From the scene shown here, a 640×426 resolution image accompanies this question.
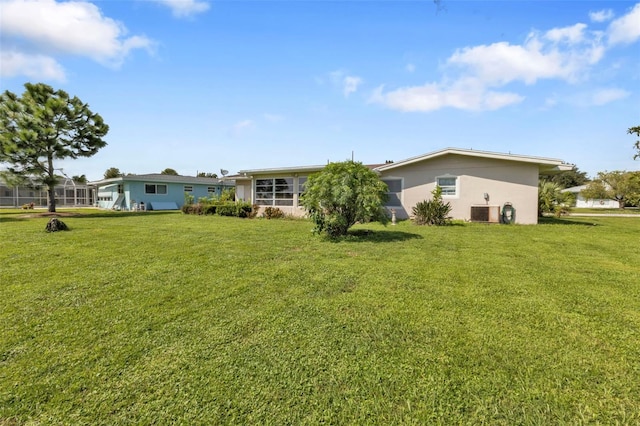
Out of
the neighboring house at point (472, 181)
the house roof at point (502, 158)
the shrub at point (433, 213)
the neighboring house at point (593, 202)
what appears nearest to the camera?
the house roof at point (502, 158)

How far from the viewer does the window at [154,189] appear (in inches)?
1057

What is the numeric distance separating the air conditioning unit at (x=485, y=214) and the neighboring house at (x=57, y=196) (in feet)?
124

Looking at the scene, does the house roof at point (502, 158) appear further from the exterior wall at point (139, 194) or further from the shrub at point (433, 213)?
the exterior wall at point (139, 194)

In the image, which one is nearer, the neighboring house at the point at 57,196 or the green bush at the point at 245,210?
the green bush at the point at 245,210

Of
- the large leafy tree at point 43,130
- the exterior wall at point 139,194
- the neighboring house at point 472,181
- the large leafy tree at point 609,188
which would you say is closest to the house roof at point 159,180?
the exterior wall at point 139,194

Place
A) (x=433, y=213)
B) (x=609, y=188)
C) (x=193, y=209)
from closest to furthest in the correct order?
1. (x=433, y=213)
2. (x=193, y=209)
3. (x=609, y=188)

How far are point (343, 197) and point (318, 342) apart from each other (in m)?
5.64

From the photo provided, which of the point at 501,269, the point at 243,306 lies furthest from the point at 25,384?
the point at 501,269

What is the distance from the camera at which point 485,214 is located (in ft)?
44.4

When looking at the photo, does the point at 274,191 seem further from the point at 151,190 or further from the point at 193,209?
the point at 151,190

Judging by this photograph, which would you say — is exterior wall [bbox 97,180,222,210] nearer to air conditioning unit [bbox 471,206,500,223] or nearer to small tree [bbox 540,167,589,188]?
air conditioning unit [bbox 471,206,500,223]

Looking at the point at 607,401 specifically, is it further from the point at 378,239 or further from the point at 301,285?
the point at 378,239

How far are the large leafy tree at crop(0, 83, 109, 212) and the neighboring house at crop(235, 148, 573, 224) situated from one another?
1540 centimetres

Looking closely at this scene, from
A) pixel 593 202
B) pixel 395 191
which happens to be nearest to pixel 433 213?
pixel 395 191
